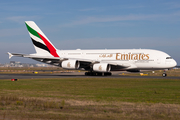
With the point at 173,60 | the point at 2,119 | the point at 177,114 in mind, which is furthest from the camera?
the point at 173,60

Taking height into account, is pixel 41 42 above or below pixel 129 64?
above

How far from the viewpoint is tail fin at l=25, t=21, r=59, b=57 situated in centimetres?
5100

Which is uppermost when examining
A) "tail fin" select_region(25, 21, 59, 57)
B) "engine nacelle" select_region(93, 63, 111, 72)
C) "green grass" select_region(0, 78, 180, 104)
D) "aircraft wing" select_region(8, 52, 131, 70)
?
"tail fin" select_region(25, 21, 59, 57)

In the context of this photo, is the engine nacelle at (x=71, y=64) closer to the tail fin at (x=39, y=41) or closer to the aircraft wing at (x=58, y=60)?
the aircraft wing at (x=58, y=60)

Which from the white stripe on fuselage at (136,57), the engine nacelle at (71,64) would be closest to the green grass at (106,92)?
the white stripe on fuselage at (136,57)

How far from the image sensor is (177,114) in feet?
36.5

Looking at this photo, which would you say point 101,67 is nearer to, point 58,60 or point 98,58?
point 98,58

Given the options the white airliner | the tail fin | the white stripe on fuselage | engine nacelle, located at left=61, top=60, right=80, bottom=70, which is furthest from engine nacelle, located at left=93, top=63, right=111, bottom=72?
the tail fin

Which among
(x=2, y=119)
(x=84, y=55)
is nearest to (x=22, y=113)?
(x=2, y=119)

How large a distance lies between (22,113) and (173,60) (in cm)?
3729

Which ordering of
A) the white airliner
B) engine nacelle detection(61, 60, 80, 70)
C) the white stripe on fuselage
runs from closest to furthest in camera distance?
the white stripe on fuselage, the white airliner, engine nacelle detection(61, 60, 80, 70)

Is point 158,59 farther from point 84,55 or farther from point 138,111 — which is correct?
point 138,111

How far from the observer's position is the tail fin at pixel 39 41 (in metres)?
51.0

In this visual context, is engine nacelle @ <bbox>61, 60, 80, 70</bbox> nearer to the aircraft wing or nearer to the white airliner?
the white airliner
